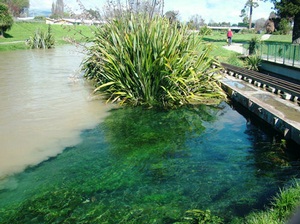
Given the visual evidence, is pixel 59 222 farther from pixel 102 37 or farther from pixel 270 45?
pixel 270 45

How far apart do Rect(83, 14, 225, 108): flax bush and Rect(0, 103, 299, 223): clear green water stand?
5.92 ft

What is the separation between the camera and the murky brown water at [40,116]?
634 cm

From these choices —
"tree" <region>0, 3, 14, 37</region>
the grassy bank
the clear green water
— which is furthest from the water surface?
"tree" <region>0, 3, 14, 37</region>

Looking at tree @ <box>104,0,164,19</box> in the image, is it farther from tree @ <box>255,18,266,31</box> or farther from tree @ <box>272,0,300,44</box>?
tree @ <box>255,18,266,31</box>

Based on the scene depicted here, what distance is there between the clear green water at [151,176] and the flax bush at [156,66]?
180 centimetres

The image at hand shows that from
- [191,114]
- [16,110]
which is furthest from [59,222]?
[16,110]

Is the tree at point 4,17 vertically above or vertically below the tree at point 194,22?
above

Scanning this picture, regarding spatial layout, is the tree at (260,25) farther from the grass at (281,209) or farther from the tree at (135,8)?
the grass at (281,209)

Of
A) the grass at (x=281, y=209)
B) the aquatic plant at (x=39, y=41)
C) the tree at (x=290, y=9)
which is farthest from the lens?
the aquatic plant at (x=39, y=41)

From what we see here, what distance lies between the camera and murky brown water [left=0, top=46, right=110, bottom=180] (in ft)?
20.8

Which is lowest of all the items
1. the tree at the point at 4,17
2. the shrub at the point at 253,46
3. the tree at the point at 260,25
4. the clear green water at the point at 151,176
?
the clear green water at the point at 151,176

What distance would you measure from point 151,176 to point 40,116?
4682 millimetres

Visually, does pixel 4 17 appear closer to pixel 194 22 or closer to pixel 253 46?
pixel 253 46

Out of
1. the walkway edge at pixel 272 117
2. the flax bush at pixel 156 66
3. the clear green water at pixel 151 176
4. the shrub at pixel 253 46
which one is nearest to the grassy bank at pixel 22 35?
the shrub at pixel 253 46
